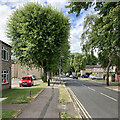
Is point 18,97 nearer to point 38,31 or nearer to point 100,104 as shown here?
point 100,104

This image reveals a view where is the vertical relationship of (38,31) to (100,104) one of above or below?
above

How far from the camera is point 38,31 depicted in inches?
902

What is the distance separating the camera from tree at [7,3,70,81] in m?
23.0

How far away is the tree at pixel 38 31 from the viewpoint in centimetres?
2297

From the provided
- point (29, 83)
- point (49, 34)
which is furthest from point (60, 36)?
point (29, 83)

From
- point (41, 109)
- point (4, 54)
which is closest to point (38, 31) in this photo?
point (4, 54)

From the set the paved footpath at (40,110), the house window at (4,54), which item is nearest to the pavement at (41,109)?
the paved footpath at (40,110)

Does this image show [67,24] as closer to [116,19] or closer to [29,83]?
[29,83]

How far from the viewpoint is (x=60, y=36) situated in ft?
80.6

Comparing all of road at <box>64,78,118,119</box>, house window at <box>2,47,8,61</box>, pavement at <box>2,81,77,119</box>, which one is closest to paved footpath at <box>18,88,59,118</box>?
pavement at <box>2,81,77,119</box>

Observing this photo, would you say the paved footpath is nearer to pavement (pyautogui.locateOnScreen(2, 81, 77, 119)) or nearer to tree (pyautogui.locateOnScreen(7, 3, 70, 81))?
pavement (pyautogui.locateOnScreen(2, 81, 77, 119))

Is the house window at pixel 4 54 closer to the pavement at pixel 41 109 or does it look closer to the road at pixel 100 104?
the pavement at pixel 41 109

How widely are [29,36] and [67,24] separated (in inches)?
296

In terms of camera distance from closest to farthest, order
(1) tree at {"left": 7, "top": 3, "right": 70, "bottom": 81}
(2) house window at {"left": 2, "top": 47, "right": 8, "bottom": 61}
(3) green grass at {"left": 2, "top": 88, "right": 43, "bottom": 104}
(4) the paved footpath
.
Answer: (4) the paved footpath
(3) green grass at {"left": 2, "top": 88, "right": 43, "bottom": 104}
(2) house window at {"left": 2, "top": 47, "right": 8, "bottom": 61}
(1) tree at {"left": 7, "top": 3, "right": 70, "bottom": 81}
